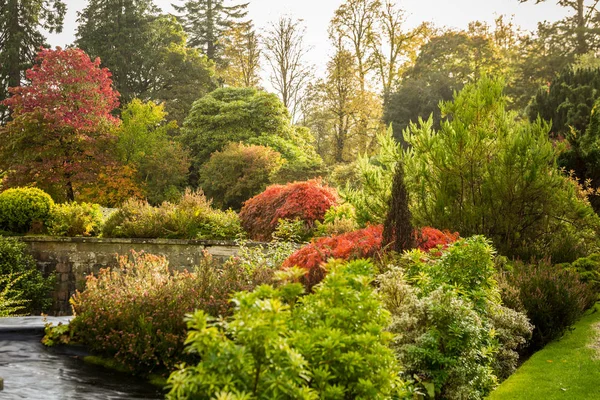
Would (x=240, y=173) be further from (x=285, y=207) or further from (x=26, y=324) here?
(x=26, y=324)

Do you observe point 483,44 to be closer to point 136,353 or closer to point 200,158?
point 200,158

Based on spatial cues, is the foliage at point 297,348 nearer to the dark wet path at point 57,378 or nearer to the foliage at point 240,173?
the dark wet path at point 57,378

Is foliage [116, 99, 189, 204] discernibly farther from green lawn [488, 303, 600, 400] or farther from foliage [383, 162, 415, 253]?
green lawn [488, 303, 600, 400]

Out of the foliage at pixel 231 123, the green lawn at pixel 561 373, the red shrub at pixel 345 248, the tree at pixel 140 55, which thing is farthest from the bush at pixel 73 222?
the tree at pixel 140 55

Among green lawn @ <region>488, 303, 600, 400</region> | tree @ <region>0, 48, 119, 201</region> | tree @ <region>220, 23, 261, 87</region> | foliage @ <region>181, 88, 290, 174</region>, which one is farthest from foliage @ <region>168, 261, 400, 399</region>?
tree @ <region>220, 23, 261, 87</region>

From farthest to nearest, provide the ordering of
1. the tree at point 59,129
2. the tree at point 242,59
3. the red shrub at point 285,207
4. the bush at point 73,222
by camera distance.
Answer: the tree at point 242,59
the tree at point 59,129
the bush at point 73,222
the red shrub at point 285,207

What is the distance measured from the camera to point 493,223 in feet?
28.0

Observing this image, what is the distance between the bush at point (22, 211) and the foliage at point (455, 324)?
8798 millimetres

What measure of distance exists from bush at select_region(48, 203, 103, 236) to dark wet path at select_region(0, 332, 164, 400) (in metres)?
4.93

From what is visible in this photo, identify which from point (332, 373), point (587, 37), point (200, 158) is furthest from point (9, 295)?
point (587, 37)

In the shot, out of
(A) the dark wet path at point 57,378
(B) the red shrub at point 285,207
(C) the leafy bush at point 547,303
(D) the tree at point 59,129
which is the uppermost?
(D) the tree at point 59,129

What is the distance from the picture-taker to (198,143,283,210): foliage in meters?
17.1

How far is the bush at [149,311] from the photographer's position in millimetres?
5598

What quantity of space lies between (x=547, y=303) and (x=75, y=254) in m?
8.24
